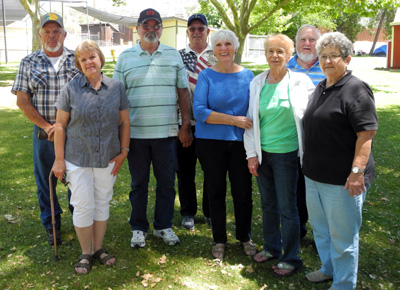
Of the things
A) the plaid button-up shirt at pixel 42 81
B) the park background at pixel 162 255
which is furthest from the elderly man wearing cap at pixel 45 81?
the park background at pixel 162 255

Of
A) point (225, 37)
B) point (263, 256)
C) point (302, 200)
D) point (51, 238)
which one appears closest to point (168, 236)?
point (263, 256)

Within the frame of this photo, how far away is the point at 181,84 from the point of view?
4.49m

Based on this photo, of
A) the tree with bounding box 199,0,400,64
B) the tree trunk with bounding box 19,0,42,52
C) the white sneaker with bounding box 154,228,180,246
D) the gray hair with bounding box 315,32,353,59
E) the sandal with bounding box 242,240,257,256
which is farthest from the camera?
the tree with bounding box 199,0,400,64

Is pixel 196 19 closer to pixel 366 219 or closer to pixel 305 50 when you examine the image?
pixel 305 50

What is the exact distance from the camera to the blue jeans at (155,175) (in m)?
4.40

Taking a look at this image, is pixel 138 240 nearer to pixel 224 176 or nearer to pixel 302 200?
pixel 224 176

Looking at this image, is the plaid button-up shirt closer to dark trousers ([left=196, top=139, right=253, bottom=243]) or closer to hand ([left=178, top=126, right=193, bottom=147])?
hand ([left=178, top=126, right=193, bottom=147])

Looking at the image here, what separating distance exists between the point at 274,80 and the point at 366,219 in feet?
8.71

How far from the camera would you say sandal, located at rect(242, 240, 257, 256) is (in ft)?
14.3

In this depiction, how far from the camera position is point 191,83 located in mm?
4938

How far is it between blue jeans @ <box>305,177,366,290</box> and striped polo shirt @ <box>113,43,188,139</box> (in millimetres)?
1703

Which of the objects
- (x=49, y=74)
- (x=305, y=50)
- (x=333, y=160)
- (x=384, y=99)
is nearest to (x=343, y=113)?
(x=333, y=160)

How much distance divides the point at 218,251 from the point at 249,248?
0.34 meters

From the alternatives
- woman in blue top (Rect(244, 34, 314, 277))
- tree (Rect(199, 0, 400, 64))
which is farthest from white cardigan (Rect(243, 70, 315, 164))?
tree (Rect(199, 0, 400, 64))
